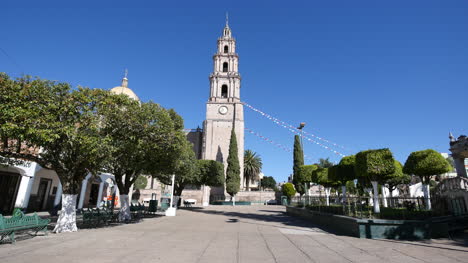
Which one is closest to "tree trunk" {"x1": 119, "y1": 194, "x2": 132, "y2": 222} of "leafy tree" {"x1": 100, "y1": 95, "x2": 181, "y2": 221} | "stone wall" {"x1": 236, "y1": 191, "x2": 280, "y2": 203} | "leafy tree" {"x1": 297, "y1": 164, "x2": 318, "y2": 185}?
"leafy tree" {"x1": 100, "y1": 95, "x2": 181, "y2": 221}

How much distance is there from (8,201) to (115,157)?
11.3 metres

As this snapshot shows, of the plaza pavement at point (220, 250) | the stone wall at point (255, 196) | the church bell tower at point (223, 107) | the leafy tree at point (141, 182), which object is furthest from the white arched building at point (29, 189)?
the church bell tower at point (223, 107)

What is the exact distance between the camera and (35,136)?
8.28 m

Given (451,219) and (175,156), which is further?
(175,156)

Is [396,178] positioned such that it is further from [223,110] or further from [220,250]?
[223,110]

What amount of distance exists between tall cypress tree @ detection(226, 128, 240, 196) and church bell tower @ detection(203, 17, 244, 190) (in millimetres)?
3550

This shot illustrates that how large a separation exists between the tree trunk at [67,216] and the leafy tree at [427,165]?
15.8m

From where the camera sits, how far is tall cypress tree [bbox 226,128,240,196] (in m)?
40.2

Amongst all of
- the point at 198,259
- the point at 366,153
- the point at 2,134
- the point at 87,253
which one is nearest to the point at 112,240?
the point at 87,253

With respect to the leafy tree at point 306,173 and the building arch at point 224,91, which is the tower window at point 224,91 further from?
the leafy tree at point 306,173

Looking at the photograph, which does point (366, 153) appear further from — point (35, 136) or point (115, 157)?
point (35, 136)

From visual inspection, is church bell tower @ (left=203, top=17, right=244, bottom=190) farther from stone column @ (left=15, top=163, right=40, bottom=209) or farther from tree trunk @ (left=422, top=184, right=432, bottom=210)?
tree trunk @ (left=422, top=184, right=432, bottom=210)

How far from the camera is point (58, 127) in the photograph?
8.77 meters

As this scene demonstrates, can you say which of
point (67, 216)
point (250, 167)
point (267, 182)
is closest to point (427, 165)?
point (67, 216)
